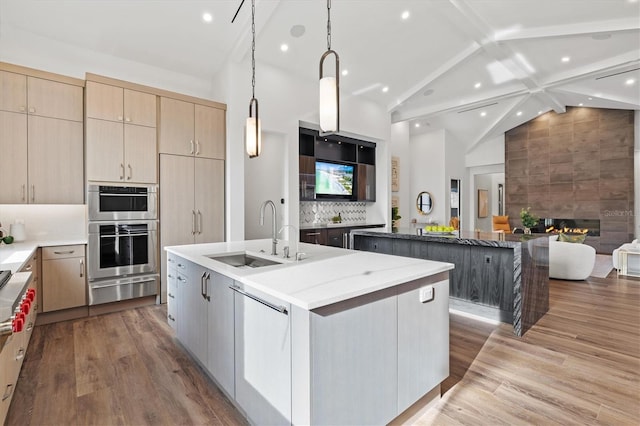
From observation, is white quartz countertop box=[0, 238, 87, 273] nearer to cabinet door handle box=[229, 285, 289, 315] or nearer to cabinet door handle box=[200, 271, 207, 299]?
cabinet door handle box=[200, 271, 207, 299]

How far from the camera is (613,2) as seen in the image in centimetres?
403

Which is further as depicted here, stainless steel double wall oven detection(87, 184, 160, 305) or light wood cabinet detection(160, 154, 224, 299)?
light wood cabinet detection(160, 154, 224, 299)

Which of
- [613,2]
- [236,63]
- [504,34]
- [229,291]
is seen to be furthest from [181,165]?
[613,2]

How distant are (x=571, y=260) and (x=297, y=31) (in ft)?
17.6

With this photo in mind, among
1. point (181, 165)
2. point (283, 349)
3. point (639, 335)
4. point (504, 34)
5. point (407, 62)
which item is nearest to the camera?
point (283, 349)

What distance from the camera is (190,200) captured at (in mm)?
4324

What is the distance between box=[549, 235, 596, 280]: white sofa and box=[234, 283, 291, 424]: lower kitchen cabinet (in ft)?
17.5

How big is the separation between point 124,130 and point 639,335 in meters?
5.73

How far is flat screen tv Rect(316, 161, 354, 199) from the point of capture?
613cm

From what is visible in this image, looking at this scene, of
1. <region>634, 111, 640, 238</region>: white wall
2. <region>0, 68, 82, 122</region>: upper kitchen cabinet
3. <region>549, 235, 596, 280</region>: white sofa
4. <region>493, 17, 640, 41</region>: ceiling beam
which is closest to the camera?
<region>0, 68, 82, 122</region>: upper kitchen cabinet

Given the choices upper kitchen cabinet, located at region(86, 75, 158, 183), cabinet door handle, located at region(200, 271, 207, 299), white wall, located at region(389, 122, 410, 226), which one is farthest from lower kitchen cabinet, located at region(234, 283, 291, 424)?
white wall, located at region(389, 122, 410, 226)

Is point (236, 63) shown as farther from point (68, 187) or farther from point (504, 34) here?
point (504, 34)

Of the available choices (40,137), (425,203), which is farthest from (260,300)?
(425,203)

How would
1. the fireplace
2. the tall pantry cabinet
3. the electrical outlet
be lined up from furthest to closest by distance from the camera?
the fireplace → the tall pantry cabinet → the electrical outlet
